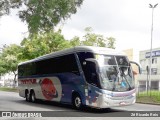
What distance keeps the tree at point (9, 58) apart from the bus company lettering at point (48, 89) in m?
33.2

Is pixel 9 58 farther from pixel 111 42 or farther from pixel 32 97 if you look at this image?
pixel 32 97

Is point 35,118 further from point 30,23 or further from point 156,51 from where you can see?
point 156,51

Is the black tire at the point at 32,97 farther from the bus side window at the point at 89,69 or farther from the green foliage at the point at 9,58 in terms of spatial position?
the green foliage at the point at 9,58

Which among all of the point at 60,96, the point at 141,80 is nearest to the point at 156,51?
the point at 141,80

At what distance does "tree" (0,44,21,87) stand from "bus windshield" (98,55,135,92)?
39.5 metres

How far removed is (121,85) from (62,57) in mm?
4525

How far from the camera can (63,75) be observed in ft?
64.2

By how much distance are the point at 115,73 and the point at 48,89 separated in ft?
21.8

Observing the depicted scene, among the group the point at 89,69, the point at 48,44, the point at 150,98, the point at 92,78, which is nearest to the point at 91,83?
the point at 92,78

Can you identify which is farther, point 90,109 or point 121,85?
point 90,109

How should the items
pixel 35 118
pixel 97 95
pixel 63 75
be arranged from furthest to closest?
1. pixel 63 75
2. pixel 97 95
3. pixel 35 118

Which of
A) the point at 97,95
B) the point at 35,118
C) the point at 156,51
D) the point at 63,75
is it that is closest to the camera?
the point at 35,118

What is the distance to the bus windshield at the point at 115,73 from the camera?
16250mm

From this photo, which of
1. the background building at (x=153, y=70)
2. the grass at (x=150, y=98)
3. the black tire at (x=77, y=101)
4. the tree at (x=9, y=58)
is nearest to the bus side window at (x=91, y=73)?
the black tire at (x=77, y=101)
